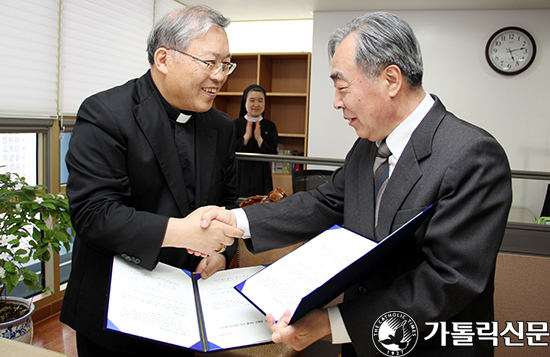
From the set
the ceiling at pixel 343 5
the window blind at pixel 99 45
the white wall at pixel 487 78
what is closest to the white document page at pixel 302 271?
the window blind at pixel 99 45

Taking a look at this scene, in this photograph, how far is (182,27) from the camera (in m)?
1.21

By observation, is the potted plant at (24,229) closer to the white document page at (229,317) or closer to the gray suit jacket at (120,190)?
the gray suit jacket at (120,190)

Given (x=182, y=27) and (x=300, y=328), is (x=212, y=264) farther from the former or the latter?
(x=182, y=27)

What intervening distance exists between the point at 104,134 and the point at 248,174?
78.9 inches

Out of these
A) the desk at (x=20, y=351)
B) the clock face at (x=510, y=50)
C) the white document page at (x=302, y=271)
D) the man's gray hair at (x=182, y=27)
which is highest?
the clock face at (x=510, y=50)

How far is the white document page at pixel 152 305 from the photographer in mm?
868

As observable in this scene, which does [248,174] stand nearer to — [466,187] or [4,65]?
[4,65]

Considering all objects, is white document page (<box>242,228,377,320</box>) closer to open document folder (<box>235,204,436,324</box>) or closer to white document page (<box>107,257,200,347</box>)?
open document folder (<box>235,204,436,324</box>)

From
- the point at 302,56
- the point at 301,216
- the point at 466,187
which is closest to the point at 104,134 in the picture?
the point at 301,216

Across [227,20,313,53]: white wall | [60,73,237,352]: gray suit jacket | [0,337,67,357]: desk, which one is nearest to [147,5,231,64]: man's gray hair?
[60,73,237,352]: gray suit jacket

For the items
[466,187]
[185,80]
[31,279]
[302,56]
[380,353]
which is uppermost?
[302,56]

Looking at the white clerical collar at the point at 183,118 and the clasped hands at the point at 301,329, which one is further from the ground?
the white clerical collar at the point at 183,118

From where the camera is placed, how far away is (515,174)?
7.11ft

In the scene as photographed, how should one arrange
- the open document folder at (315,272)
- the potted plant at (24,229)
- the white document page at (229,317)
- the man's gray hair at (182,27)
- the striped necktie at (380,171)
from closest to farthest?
the open document folder at (315,272)
the white document page at (229,317)
the striped necktie at (380,171)
the man's gray hair at (182,27)
the potted plant at (24,229)
